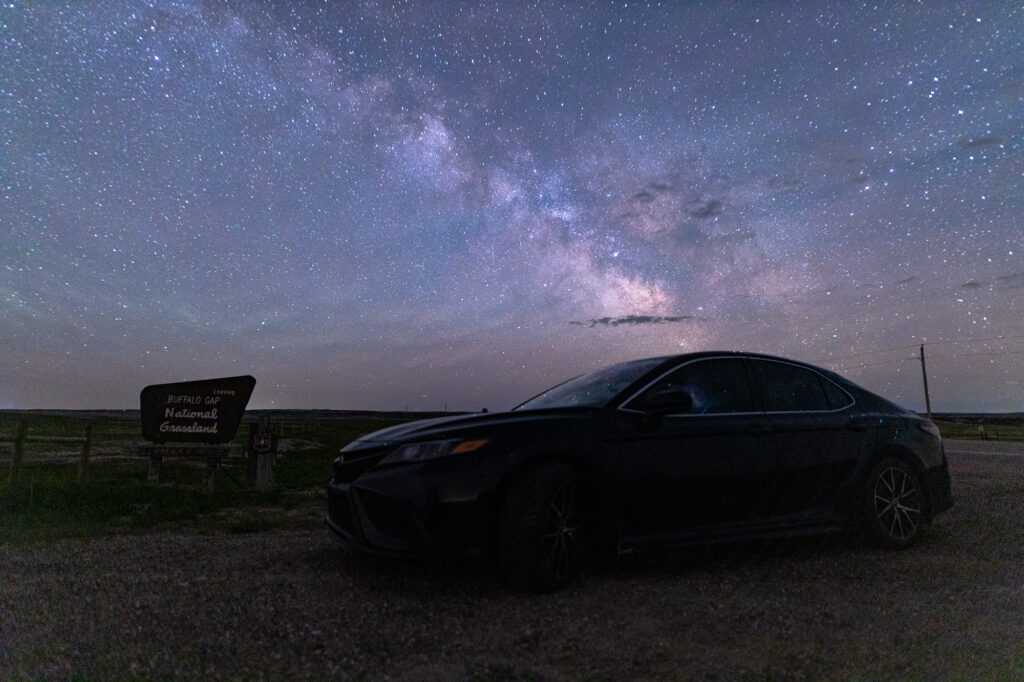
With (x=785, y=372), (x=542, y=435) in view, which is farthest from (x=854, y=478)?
(x=542, y=435)

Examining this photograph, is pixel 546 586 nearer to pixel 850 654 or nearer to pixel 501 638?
pixel 501 638

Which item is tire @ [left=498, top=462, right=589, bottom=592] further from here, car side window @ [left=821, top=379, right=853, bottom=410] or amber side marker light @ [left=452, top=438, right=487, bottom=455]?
car side window @ [left=821, top=379, right=853, bottom=410]

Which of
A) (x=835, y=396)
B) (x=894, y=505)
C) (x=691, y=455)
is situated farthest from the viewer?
(x=835, y=396)

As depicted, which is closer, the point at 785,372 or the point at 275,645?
the point at 275,645

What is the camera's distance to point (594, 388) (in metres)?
4.63

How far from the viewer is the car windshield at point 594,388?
4.33 meters

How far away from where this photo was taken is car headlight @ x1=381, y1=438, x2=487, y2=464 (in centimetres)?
356

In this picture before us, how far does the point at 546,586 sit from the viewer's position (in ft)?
11.4

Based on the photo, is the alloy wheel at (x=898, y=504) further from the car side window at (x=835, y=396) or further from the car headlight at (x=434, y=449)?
the car headlight at (x=434, y=449)

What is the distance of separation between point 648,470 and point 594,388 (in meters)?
0.88

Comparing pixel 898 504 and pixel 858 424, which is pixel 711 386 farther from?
pixel 898 504

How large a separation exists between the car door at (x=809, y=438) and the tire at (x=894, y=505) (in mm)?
230

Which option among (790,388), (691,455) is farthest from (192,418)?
(790,388)

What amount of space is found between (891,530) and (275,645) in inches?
179
